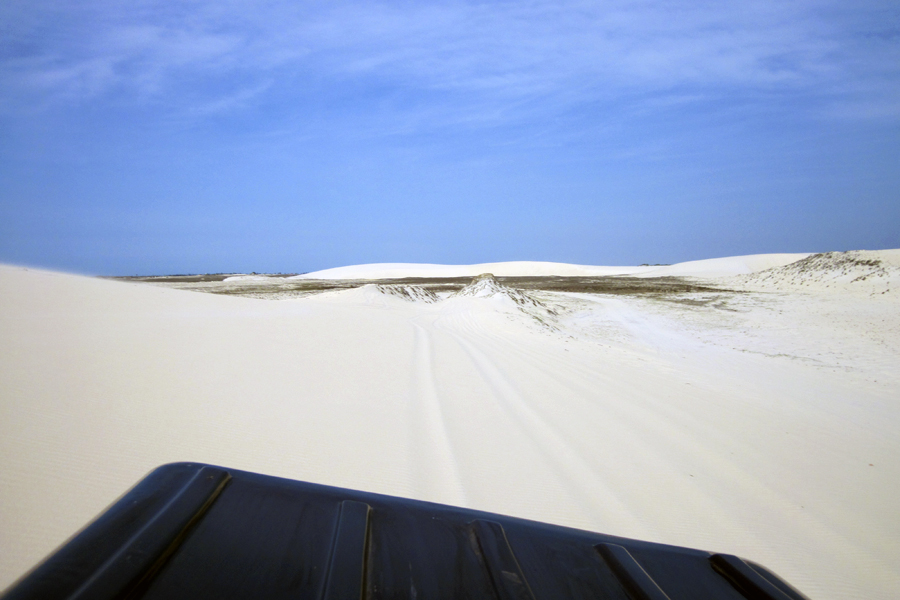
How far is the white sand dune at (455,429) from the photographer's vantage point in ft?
8.58

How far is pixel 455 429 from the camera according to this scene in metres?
4.02

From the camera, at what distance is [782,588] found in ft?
4.07

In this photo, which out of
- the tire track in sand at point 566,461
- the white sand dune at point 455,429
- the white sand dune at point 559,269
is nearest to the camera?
the white sand dune at point 455,429

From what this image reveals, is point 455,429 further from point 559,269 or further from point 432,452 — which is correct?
point 559,269

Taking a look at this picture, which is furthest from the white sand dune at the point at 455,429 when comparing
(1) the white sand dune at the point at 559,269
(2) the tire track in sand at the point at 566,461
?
(1) the white sand dune at the point at 559,269

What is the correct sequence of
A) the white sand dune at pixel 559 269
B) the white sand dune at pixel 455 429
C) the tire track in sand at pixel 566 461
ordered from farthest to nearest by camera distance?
the white sand dune at pixel 559 269 → the tire track in sand at pixel 566 461 → the white sand dune at pixel 455 429

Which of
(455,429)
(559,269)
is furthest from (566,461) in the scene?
(559,269)

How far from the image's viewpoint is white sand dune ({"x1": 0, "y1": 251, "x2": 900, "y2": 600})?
2.62 m

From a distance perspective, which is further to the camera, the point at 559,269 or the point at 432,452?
the point at 559,269

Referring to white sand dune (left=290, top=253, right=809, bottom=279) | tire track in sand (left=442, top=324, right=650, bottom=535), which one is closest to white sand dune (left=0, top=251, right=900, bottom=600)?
tire track in sand (left=442, top=324, right=650, bottom=535)

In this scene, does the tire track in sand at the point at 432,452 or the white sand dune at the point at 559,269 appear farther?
the white sand dune at the point at 559,269

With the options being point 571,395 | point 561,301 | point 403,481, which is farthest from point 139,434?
point 561,301

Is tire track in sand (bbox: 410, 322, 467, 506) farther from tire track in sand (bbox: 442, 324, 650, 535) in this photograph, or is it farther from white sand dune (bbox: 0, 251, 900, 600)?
tire track in sand (bbox: 442, 324, 650, 535)

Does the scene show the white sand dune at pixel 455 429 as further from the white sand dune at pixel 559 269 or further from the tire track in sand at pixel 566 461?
the white sand dune at pixel 559 269
